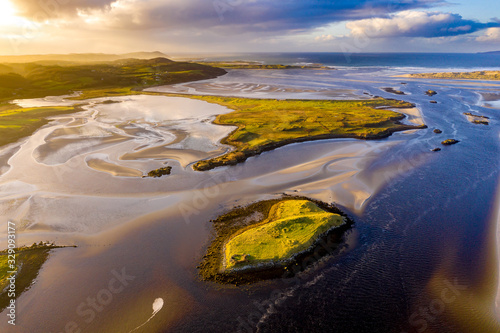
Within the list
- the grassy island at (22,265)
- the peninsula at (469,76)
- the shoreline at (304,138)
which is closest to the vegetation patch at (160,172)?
the shoreline at (304,138)

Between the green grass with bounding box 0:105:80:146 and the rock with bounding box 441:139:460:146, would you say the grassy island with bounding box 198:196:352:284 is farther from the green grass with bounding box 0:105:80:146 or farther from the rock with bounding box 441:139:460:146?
the green grass with bounding box 0:105:80:146

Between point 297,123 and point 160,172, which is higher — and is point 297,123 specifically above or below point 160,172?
above

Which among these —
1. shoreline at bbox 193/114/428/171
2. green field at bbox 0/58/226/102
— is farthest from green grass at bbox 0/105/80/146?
shoreline at bbox 193/114/428/171

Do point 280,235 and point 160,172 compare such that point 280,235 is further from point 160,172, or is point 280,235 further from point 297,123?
point 297,123

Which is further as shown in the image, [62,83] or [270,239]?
[62,83]

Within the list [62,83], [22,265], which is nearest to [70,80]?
[62,83]

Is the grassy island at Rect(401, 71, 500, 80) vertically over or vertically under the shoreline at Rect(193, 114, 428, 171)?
over

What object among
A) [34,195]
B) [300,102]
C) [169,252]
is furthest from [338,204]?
[300,102]
